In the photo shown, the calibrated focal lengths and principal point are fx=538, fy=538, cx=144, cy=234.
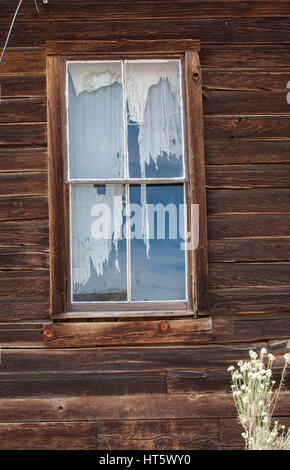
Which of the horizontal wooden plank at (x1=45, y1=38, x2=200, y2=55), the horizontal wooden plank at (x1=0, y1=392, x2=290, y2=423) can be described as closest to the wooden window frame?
the horizontal wooden plank at (x1=45, y1=38, x2=200, y2=55)

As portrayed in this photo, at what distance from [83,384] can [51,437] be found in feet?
1.36

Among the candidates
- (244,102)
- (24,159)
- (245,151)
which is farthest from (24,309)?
(244,102)

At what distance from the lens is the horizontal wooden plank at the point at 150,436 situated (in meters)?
3.66

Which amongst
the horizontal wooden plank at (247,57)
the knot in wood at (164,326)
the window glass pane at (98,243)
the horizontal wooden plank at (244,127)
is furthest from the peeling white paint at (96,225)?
the horizontal wooden plank at (247,57)

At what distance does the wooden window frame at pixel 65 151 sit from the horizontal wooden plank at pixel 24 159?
0.29 feet

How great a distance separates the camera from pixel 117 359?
370 cm

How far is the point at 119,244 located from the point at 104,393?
3.40 ft

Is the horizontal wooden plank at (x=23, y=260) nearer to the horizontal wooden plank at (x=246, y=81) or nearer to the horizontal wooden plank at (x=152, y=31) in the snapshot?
the horizontal wooden plank at (x=152, y=31)

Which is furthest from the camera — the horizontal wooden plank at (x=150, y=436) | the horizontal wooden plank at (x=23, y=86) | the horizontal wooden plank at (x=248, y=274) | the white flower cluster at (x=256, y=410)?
the horizontal wooden plank at (x=23, y=86)

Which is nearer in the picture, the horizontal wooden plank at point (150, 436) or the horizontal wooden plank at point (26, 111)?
the horizontal wooden plank at point (150, 436)

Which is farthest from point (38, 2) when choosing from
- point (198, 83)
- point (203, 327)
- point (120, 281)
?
point (203, 327)

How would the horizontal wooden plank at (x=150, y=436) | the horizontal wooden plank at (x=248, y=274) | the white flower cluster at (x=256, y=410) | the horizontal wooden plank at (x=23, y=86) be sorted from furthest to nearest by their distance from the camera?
the horizontal wooden plank at (x=23, y=86) < the horizontal wooden plank at (x=248, y=274) < the horizontal wooden plank at (x=150, y=436) < the white flower cluster at (x=256, y=410)

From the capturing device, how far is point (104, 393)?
3680mm

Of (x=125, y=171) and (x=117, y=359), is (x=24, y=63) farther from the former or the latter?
(x=117, y=359)
